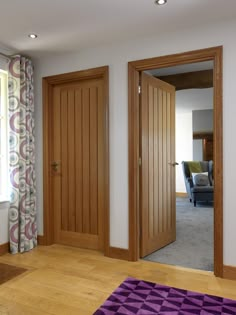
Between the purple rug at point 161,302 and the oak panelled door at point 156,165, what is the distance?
28.5 inches

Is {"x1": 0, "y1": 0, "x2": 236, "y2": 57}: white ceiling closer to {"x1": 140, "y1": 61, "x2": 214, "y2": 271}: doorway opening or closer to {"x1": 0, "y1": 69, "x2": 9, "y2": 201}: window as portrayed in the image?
{"x1": 0, "y1": 69, "x2": 9, "y2": 201}: window

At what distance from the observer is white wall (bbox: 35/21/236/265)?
236 centimetres

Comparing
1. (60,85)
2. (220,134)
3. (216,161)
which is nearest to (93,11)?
(60,85)

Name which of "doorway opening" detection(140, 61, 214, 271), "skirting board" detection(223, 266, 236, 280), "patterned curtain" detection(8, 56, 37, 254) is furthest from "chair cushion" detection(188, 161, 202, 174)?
"patterned curtain" detection(8, 56, 37, 254)

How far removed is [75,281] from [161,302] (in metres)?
0.78

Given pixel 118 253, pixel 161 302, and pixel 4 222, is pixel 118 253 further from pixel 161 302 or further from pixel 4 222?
pixel 4 222

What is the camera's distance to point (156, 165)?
3.11 meters

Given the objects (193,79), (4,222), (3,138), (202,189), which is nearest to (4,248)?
(4,222)

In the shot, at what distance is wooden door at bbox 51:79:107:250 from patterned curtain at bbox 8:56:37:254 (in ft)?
1.09

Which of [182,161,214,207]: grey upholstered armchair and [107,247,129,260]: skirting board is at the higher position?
[182,161,214,207]: grey upholstered armchair

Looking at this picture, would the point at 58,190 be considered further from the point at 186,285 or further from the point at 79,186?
the point at 186,285

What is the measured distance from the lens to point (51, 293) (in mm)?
2123

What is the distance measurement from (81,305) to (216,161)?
163 cm

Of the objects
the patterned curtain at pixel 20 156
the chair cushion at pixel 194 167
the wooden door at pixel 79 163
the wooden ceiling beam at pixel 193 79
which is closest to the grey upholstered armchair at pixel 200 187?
the chair cushion at pixel 194 167
